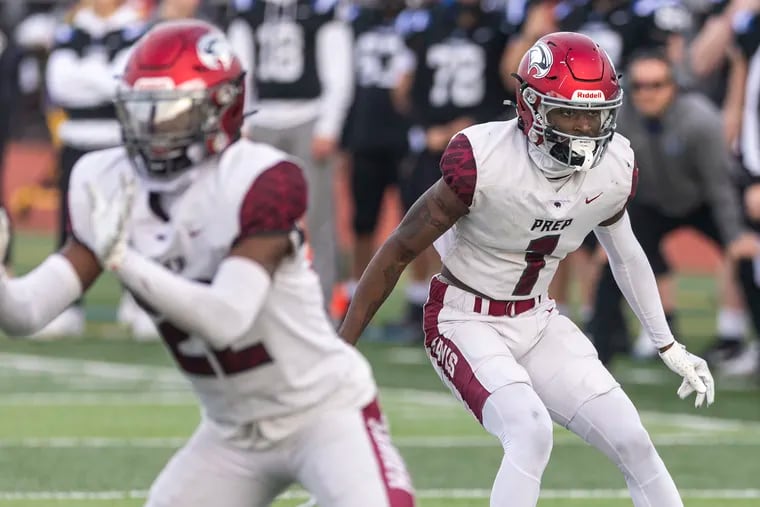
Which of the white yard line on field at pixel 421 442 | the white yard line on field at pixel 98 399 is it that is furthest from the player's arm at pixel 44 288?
the white yard line on field at pixel 98 399

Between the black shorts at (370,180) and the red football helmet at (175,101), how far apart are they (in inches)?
295

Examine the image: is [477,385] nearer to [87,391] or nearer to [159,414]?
[159,414]

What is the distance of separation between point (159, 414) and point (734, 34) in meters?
3.68

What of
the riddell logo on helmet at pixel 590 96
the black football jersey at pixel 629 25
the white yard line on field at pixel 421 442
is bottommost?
the white yard line on field at pixel 421 442

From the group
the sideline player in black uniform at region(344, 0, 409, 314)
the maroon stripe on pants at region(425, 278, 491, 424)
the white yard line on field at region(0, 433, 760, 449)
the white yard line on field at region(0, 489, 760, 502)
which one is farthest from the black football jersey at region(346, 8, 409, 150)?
the maroon stripe on pants at region(425, 278, 491, 424)

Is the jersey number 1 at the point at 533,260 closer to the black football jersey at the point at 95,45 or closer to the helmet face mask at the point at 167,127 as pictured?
the helmet face mask at the point at 167,127

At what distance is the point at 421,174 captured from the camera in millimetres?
11117

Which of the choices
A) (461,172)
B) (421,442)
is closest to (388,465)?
(461,172)

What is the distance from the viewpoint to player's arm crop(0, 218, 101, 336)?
13.1 feet

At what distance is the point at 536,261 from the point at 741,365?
15.8 feet

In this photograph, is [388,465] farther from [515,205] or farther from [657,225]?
[657,225]

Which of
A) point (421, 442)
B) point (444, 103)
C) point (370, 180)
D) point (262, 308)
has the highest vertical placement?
point (262, 308)

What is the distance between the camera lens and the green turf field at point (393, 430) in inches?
267

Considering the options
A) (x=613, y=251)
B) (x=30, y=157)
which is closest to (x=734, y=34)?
(x=613, y=251)
